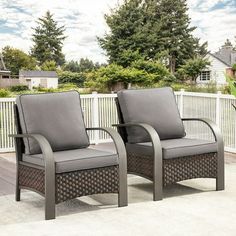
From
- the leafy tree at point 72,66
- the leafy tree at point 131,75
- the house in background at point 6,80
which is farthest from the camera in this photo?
the leafy tree at point 131,75

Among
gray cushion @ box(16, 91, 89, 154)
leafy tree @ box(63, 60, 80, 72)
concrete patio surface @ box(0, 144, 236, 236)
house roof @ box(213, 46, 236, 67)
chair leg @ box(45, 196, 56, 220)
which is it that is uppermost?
house roof @ box(213, 46, 236, 67)

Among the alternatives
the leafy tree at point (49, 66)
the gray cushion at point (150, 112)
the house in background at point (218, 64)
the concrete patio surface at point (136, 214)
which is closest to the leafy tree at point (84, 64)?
the leafy tree at point (49, 66)

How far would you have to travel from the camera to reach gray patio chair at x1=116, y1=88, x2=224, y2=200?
3.89 meters

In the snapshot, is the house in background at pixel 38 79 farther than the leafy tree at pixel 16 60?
No

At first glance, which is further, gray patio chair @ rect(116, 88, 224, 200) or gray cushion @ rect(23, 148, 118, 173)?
gray patio chair @ rect(116, 88, 224, 200)

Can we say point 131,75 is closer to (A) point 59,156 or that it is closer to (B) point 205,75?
(B) point 205,75

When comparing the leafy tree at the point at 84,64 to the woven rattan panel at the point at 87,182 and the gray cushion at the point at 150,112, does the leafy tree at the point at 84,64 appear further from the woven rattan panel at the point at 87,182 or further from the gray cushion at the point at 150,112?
the woven rattan panel at the point at 87,182

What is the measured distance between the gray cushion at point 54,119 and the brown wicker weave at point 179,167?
0.53 m

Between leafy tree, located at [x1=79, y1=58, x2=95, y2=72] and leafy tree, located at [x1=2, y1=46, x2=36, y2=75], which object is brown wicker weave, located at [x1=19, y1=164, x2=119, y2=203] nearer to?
leafy tree, located at [x1=2, y1=46, x2=36, y2=75]

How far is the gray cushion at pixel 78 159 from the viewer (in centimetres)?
338

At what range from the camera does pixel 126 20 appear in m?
24.7

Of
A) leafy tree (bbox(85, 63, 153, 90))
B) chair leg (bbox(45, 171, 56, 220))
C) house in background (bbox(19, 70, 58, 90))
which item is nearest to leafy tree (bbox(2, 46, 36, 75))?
house in background (bbox(19, 70, 58, 90))

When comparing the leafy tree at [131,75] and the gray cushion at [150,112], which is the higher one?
the leafy tree at [131,75]

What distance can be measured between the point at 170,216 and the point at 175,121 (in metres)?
1.25
